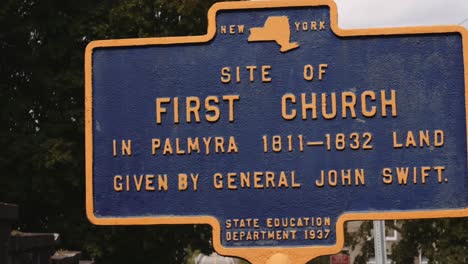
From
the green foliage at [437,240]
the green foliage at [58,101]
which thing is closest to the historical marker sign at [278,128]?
the green foliage at [58,101]

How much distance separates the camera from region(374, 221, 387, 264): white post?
1686cm

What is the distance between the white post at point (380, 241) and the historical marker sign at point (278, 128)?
11497 millimetres

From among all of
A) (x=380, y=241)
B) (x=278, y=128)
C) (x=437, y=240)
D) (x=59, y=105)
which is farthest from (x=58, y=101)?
(x=278, y=128)

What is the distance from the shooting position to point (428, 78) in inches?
217

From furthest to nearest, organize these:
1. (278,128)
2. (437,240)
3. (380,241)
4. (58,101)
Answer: (437,240), (58,101), (380,241), (278,128)

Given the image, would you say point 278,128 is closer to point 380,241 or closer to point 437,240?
point 380,241

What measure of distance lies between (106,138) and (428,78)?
219cm

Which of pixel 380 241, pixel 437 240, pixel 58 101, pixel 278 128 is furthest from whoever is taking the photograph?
pixel 437 240

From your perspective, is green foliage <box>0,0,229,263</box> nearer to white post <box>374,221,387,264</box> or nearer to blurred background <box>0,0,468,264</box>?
blurred background <box>0,0,468,264</box>

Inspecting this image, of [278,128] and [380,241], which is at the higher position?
[278,128]

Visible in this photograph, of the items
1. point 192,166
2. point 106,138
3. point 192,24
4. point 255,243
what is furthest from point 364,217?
point 192,24

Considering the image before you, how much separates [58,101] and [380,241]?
34.2 feet

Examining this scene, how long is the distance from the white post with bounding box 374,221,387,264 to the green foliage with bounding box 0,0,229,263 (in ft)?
22.9

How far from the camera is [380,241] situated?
17156 mm
